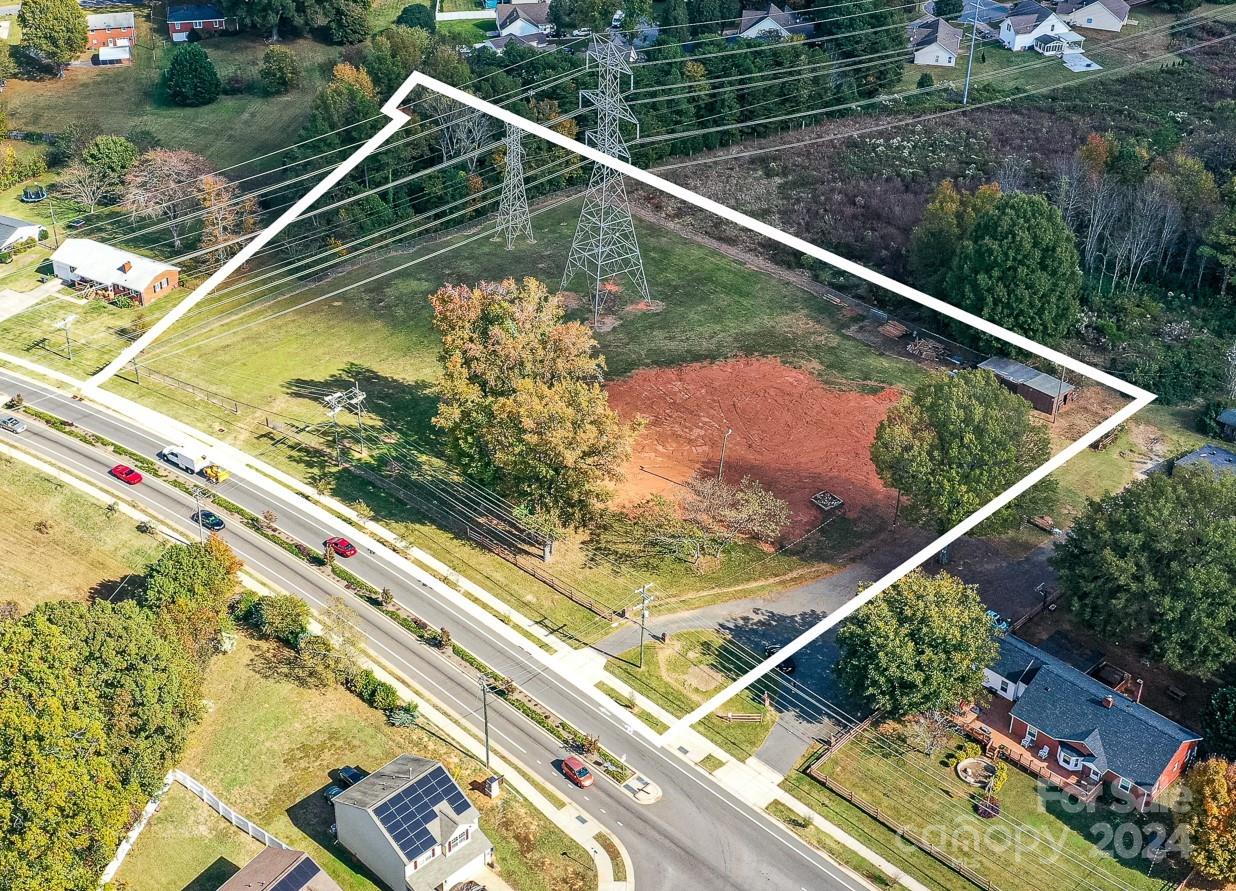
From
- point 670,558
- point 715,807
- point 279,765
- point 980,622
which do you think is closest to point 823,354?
point 670,558

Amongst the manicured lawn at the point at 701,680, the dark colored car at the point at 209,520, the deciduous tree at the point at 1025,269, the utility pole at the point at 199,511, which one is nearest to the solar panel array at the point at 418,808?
the manicured lawn at the point at 701,680

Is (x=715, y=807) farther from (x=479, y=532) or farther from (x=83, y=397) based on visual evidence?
(x=83, y=397)

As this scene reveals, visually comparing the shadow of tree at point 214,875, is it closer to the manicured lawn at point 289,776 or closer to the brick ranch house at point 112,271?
the manicured lawn at point 289,776

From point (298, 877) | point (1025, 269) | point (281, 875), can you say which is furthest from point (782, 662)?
point (1025, 269)

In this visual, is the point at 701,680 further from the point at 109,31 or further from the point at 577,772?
the point at 109,31

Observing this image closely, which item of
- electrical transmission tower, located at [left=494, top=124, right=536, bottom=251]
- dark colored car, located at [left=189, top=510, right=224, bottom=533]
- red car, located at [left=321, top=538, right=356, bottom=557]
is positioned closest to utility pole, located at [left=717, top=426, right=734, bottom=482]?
red car, located at [left=321, top=538, right=356, bottom=557]

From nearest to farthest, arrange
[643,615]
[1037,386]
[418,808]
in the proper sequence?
[418,808] → [643,615] → [1037,386]
